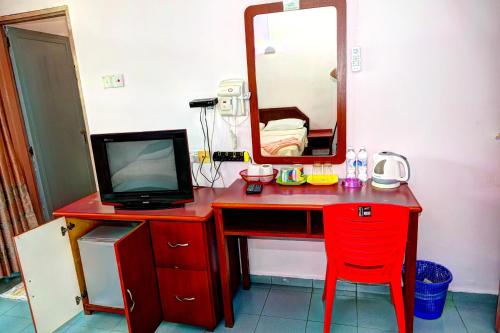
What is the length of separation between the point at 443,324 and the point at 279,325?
3.21 feet

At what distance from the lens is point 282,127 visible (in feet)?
7.31

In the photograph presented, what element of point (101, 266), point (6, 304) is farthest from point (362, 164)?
point (6, 304)

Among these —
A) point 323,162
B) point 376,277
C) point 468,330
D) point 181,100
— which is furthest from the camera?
point 181,100

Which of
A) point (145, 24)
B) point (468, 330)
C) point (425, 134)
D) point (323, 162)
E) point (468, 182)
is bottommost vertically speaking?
point (468, 330)

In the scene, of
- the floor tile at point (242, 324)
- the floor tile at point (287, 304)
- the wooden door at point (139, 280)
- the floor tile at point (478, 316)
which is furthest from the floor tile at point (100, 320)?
the floor tile at point (478, 316)

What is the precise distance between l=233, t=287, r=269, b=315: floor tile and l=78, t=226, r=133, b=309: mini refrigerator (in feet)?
2.53

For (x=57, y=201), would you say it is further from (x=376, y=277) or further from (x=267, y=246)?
(x=376, y=277)

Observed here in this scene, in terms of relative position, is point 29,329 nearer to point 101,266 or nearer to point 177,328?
point 101,266

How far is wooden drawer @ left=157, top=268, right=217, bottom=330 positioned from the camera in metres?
1.94

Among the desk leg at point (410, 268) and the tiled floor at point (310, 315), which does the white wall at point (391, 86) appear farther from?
the desk leg at point (410, 268)

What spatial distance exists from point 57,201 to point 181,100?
6.31 ft

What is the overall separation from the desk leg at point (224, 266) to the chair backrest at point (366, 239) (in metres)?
0.60

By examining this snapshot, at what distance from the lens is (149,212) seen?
6.53 feet

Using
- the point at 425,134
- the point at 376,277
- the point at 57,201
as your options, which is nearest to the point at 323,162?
the point at 425,134
